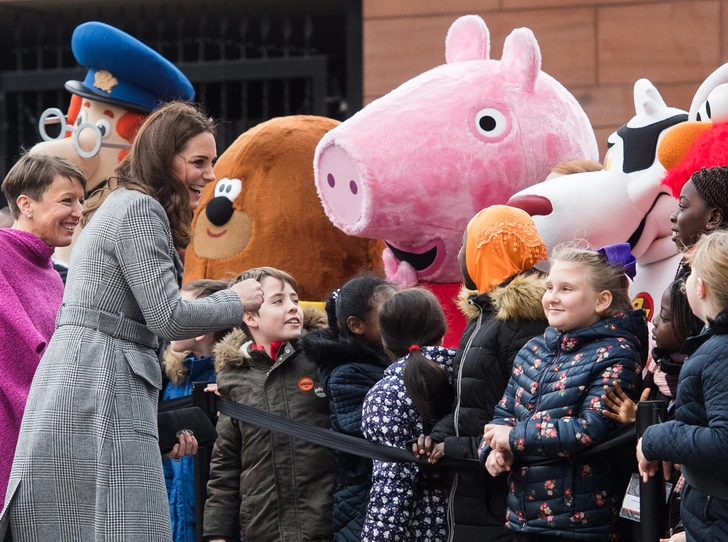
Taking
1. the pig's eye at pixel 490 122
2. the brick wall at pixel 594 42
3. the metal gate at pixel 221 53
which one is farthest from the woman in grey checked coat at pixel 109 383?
the metal gate at pixel 221 53

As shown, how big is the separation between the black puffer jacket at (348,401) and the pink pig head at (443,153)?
0.93 meters

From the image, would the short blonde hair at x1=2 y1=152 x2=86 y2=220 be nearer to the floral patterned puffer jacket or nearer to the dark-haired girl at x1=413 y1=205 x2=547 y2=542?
the dark-haired girl at x1=413 y1=205 x2=547 y2=542

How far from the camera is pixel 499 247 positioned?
152 inches

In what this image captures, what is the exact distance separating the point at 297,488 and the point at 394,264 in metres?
1.44

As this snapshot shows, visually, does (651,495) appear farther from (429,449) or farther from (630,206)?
(630,206)

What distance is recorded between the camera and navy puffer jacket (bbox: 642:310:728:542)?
2.64m

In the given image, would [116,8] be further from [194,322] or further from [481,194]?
[194,322]

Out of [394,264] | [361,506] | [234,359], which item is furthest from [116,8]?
[361,506]

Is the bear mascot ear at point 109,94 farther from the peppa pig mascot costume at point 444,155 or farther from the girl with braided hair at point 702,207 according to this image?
the girl with braided hair at point 702,207

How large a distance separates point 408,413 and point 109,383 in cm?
115

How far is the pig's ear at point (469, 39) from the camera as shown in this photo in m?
5.53

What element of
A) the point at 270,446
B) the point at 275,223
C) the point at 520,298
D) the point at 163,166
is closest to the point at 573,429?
the point at 520,298

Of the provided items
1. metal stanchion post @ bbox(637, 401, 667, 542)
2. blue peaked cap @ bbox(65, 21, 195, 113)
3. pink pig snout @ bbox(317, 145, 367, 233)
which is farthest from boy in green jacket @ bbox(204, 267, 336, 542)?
blue peaked cap @ bbox(65, 21, 195, 113)

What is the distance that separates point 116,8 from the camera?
1022 cm
